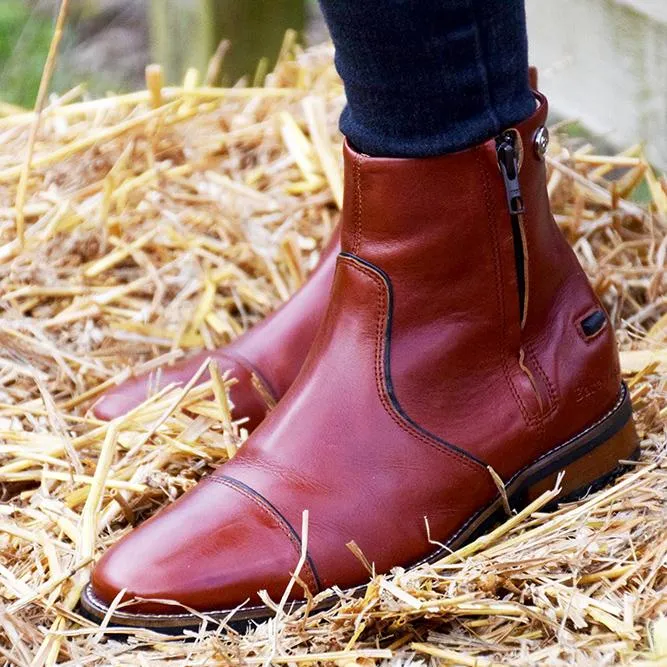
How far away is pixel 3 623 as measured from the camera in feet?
3.21

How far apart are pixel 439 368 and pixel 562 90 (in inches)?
52.2

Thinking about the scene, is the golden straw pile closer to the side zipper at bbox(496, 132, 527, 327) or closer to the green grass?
the side zipper at bbox(496, 132, 527, 327)

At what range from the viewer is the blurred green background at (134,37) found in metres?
2.68

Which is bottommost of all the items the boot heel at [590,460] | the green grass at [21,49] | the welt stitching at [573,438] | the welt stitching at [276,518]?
the green grass at [21,49]

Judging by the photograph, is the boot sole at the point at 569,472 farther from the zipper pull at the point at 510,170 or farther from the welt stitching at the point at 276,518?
the zipper pull at the point at 510,170

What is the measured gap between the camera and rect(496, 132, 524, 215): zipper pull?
100 cm

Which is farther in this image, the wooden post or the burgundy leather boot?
the wooden post

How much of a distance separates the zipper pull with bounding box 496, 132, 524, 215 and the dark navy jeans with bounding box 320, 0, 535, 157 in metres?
0.01

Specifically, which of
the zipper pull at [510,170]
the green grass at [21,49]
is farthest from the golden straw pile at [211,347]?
the green grass at [21,49]

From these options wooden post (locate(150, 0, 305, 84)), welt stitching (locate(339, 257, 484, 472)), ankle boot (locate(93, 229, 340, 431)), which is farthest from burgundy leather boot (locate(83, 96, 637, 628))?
wooden post (locate(150, 0, 305, 84))

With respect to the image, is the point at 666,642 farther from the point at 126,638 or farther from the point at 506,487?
the point at 126,638

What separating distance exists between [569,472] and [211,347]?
2.07 ft

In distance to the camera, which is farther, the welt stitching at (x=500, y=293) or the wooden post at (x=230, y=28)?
the wooden post at (x=230, y=28)

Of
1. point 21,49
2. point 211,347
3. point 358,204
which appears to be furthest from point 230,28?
point 358,204
